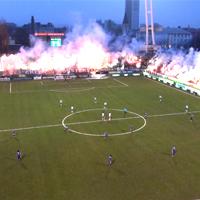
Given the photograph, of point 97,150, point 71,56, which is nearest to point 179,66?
point 71,56

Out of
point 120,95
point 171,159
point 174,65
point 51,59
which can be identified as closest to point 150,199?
point 171,159

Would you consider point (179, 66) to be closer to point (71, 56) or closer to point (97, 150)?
point (71, 56)

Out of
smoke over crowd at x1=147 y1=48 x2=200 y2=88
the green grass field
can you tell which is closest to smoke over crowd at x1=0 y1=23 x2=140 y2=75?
smoke over crowd at x1=147 y1=48 x2=200 y2=88

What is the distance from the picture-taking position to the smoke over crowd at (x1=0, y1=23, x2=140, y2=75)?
77625mm

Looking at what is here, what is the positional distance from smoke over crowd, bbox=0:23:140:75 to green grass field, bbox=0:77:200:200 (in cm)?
2508

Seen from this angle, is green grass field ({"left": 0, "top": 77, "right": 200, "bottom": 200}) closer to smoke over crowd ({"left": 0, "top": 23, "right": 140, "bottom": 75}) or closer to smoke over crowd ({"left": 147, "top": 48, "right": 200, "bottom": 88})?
smoke over crowd ({"left": 147, "top": 48, "right": 200, "bottom": 88})

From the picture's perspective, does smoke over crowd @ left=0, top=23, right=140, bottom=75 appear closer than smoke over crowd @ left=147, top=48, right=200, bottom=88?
No

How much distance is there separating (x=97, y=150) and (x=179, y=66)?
45916mm

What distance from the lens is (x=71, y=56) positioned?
276 feet

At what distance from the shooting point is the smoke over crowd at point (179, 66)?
62.3m

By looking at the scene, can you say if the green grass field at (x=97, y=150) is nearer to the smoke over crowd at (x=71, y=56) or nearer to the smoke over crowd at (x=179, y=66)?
the smoke over crowd at (x=179, y=66)

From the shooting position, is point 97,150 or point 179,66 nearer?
point 97,150

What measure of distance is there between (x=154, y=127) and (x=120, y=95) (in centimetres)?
1827

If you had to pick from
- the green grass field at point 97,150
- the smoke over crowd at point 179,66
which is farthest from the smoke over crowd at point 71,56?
the green grass field at point 97,150
